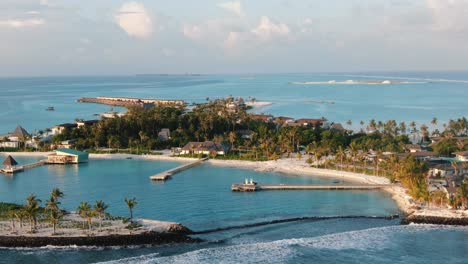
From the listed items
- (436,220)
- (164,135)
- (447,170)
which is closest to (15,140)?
(164,135)

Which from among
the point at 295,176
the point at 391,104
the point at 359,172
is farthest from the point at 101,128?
the point at 391,104

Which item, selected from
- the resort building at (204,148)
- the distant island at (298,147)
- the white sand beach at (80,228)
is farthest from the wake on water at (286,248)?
the resort building at (204,148)

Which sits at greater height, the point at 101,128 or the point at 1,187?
the point at 101,128

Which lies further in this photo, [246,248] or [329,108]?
[329,108]

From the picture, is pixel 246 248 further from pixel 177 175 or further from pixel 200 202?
pixel 177 175

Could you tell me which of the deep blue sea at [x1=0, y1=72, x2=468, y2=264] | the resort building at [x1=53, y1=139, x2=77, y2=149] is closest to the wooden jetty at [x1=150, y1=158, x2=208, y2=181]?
the deep blue sea at [x1=0, y1=72, x2=468, y2=264]

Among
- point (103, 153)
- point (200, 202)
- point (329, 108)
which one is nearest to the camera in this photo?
point (200, 202)
